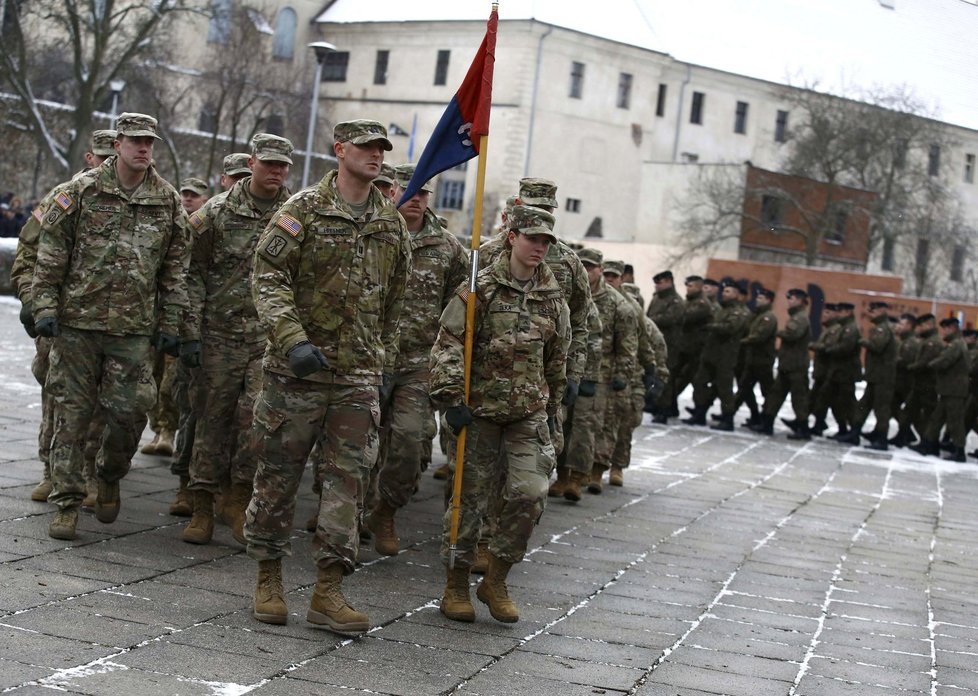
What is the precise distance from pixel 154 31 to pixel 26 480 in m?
39.5

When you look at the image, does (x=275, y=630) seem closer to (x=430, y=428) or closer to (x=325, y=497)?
(x=325, y=497)

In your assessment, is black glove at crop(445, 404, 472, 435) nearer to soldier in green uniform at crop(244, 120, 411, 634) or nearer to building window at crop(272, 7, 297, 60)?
soldier in green uniform at crop(244, 120, 411, 634)

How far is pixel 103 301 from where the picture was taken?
341 inches

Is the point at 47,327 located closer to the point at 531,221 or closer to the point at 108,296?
the point at 108,296

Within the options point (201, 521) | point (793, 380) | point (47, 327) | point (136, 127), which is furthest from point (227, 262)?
point (793, 380)

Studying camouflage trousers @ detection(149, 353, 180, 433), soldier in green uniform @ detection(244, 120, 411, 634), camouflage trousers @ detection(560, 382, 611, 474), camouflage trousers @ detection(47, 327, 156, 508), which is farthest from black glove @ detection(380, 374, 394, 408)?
camouflage trousers @ detection(560, 382, 611, 474)

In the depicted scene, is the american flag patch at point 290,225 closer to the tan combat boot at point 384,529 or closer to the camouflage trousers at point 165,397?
the tan combat boot at point 384,529

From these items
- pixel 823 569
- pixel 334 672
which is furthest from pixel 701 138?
pixel 334 672

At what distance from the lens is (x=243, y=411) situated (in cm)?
909

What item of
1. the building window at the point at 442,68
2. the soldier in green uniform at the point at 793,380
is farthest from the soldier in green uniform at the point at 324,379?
the building window at the point at 442,68

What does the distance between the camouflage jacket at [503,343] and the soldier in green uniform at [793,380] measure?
14.3 metres

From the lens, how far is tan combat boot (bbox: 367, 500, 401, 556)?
30.6ft

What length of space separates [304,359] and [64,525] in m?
2.37

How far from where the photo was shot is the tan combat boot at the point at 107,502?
905cm
